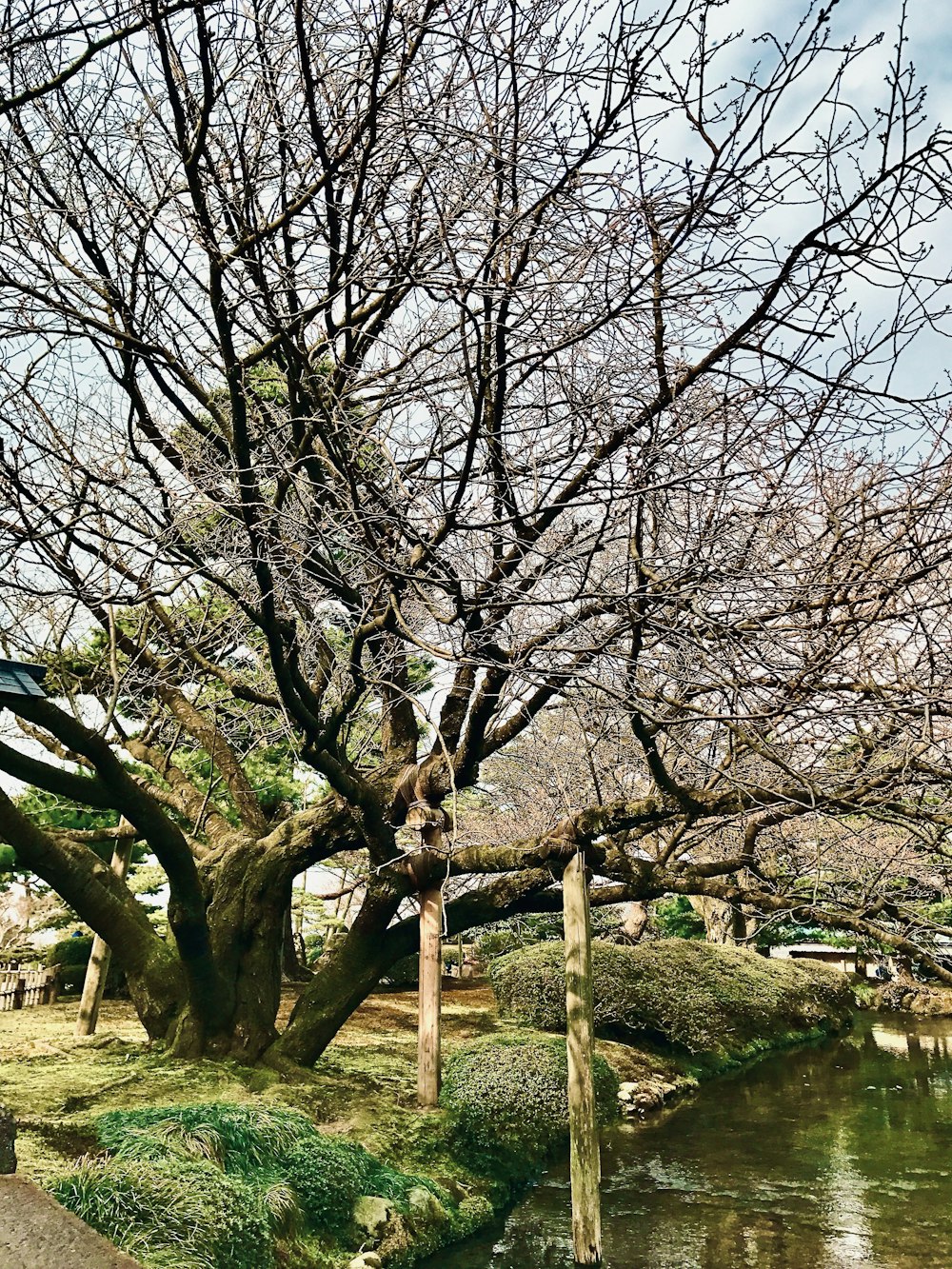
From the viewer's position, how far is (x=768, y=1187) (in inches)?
298

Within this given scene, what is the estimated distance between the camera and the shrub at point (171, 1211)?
425 cm

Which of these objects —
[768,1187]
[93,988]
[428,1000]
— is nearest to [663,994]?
[768,1187]

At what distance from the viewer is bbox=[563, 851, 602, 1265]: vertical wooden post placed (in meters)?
6.00

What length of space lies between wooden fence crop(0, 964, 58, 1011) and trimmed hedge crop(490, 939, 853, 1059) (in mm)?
5908

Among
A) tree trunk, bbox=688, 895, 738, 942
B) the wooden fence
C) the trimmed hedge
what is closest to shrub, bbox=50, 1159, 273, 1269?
the trimmed hedge

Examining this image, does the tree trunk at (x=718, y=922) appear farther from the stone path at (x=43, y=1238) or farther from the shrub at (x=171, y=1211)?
the stone path at (x=43, y=1238)

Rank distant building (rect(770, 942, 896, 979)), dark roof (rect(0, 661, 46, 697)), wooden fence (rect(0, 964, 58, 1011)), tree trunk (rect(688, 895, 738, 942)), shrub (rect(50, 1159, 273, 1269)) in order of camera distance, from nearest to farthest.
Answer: dark roof (rect(0, 661, 46, 697)) < shrub (rect(50, 1159, 273, 1269)) < wooden fence (rect(0, 964, 58, 1011)) < tree trunk (rect(688, 895, 738, 942)) < distant building (rect(770, 942, 896, 979))

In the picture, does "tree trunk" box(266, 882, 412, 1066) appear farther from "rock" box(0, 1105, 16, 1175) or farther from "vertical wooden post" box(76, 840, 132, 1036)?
"rock" box(0, 1105, 16, 1175)

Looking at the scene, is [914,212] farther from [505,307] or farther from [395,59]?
[395,59]

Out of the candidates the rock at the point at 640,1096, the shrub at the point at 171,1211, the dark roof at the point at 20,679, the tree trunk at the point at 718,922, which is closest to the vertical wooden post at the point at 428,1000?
the shrub at the point at 171,1211

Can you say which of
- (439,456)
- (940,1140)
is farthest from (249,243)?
(940,1140)

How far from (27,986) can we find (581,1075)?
9.13 m

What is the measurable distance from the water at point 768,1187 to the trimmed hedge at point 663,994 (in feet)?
3.09

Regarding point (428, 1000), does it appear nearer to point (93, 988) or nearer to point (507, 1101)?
point (507, 1101)
